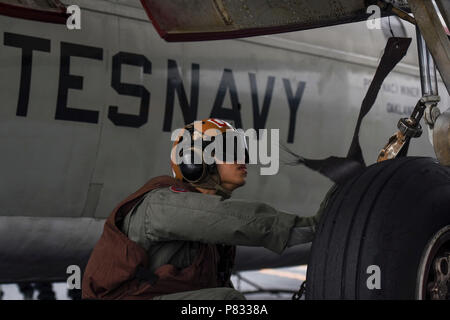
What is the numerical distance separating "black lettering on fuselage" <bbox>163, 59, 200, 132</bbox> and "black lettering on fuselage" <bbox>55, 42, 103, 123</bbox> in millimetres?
445

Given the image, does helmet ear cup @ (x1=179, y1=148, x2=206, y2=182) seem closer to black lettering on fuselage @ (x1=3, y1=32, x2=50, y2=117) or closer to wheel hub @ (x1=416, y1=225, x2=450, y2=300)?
wheel hub @ (x1=416, y1=225, x2=450, y2=300)

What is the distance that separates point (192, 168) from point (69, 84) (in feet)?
4.01

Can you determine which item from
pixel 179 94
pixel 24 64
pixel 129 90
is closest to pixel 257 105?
pixel 179 94

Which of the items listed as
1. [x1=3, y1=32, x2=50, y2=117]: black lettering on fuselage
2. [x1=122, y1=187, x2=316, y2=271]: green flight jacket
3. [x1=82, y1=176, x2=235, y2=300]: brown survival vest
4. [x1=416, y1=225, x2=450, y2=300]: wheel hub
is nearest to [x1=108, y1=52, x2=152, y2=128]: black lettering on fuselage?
[x1=3, y1=32, x2=50, y2=117]: black lettering on fuselage

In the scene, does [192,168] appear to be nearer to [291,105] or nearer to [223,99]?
[223,99]

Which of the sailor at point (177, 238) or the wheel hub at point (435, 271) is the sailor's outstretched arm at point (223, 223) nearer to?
the sailor at point (177, 238)

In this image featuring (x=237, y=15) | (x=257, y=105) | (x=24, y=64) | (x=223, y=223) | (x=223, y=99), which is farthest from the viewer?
(x=257, y=105)

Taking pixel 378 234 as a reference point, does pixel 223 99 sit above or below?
above

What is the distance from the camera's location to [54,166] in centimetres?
327

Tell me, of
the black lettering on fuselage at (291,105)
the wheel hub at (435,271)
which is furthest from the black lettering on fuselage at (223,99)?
the wheel hub at (435,271)

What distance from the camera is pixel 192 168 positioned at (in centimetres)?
234

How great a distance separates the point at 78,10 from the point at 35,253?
1259 millimetres

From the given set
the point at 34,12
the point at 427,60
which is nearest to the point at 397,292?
the point at 427,60
